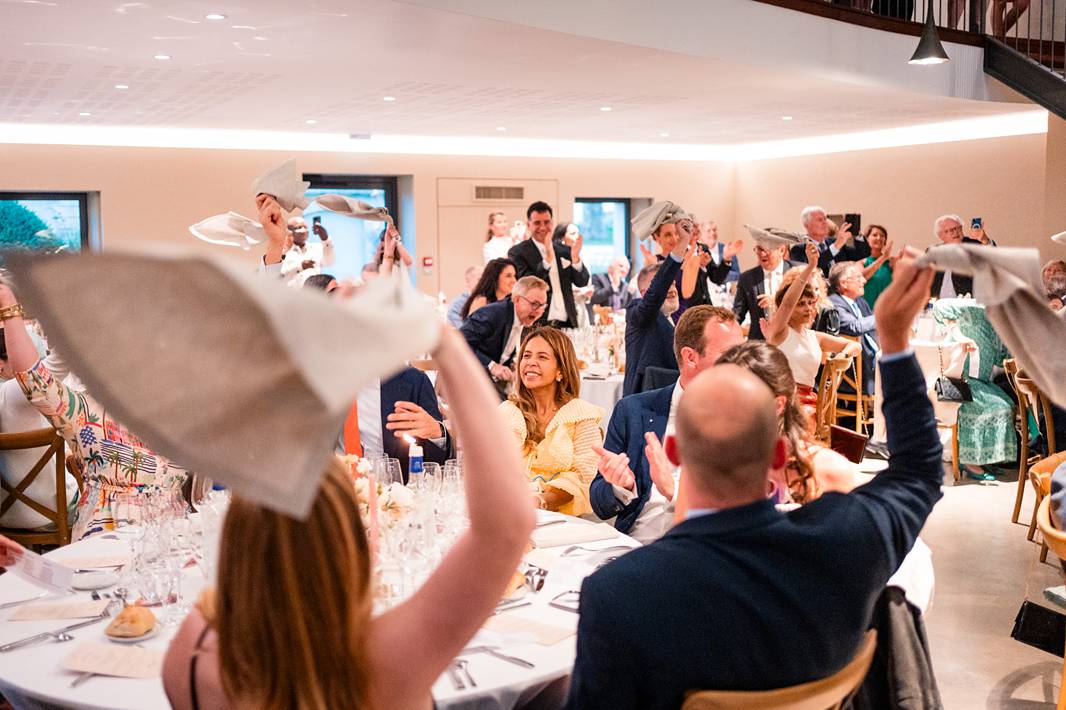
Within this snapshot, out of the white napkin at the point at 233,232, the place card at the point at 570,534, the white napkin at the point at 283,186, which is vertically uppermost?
the white napkin at the point at 283,186

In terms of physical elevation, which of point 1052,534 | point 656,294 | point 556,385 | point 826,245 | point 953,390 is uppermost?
point 826,245

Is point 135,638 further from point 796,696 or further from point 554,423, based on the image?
point 554,423

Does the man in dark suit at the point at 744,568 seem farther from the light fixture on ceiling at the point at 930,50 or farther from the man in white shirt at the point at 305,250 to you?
the man in white shirt at the point at 305,250

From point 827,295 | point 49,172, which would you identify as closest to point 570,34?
point 827,295

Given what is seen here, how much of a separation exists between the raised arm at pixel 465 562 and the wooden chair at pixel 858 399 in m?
6.71

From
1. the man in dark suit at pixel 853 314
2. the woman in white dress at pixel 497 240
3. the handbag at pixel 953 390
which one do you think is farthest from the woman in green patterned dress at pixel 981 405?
the woman in white dress at pixel 497 240

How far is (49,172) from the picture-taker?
437 inches

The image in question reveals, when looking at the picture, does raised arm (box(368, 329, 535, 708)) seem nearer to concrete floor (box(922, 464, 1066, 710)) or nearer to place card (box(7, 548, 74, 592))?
place card (box(7, 548, 74, 592))

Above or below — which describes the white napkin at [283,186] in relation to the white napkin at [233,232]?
above

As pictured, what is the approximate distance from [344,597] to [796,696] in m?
0.80

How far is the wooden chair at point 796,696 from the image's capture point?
1656 mm

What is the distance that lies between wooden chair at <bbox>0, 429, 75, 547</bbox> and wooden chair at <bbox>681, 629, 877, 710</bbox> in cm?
351

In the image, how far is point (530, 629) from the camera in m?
2.53

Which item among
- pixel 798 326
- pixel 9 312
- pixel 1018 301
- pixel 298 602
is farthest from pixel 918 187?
pixel 298 602
